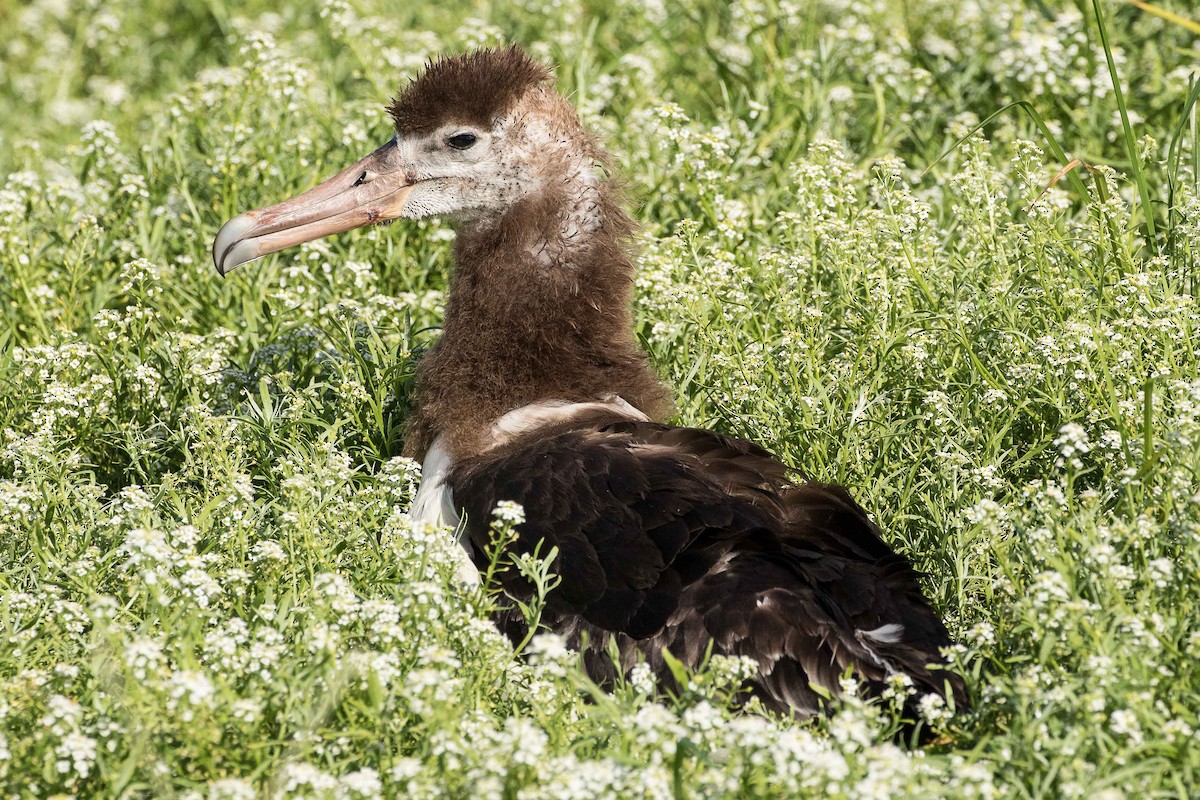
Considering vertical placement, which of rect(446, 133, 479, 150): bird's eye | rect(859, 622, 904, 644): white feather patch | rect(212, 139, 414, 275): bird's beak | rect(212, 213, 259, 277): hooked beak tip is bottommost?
rect(859, 622, 904, 644): white feather patch

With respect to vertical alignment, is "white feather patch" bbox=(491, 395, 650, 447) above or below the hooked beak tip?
below

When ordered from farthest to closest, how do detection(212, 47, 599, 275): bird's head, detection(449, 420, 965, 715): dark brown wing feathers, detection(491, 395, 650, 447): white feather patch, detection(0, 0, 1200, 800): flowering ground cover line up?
detection(212, 47, 599, 275): bird's head → detection(491, 395, 650, 447): white feather patch → detection(449, 420, 965, 715): dark brown wing feathers → detection(0, 0, 1200, 800): flowering ground cover

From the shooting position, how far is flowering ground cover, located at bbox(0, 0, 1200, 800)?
286 cm

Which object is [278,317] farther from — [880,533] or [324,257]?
[880,533]

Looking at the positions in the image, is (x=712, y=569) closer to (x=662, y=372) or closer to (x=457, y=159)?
(x=662, y=372)

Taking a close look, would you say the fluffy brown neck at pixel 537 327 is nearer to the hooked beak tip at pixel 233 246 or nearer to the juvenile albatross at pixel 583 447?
the juvenile albatross at pixel 583 447

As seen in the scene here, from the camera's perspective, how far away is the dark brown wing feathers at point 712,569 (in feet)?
11.0

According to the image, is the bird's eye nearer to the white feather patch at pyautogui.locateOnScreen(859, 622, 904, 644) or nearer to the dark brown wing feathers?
the dark brown wing feathers

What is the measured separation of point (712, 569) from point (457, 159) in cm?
162

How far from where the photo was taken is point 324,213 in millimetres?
4555

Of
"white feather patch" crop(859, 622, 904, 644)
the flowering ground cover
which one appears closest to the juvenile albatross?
"white feather patch" crop(859, 622, 904, 644)

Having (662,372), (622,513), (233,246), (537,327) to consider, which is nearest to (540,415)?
(537,327)

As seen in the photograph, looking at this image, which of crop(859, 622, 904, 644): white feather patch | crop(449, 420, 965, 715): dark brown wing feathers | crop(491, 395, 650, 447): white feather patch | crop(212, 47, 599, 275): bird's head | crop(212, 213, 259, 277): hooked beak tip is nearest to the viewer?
crop(449, 420, 965, 715): dark brown wing feathers

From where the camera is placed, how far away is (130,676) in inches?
112
